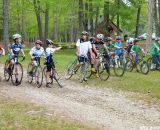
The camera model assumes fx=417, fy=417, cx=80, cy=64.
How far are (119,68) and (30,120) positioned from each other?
10646 mm

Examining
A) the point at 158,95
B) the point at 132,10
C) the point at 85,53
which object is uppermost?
the point at 132,10

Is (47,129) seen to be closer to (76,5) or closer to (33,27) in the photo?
(76,5)

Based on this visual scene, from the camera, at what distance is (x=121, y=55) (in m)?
20.3

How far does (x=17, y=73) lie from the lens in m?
16.1

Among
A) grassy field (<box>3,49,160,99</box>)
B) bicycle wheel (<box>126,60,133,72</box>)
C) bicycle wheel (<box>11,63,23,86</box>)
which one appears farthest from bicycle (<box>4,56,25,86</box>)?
bicycle wheel (<box>126,60,133,72</box>)

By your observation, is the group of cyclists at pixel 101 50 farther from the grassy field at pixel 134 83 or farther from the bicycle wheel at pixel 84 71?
the grassy field at pixel 134 83

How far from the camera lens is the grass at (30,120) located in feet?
30.0

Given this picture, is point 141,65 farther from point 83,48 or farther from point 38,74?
point 38,74

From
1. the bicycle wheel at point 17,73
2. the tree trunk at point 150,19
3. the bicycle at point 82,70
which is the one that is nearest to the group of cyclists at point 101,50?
the bicycle at point 82,70

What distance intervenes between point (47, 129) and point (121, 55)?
38.6 feet

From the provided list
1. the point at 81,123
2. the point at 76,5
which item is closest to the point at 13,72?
the point at 81,123

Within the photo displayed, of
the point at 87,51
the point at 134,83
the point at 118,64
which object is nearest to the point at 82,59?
the point at 87,51

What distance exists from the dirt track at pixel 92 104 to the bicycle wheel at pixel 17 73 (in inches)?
10.4

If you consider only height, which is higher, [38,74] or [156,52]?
[156,52]
